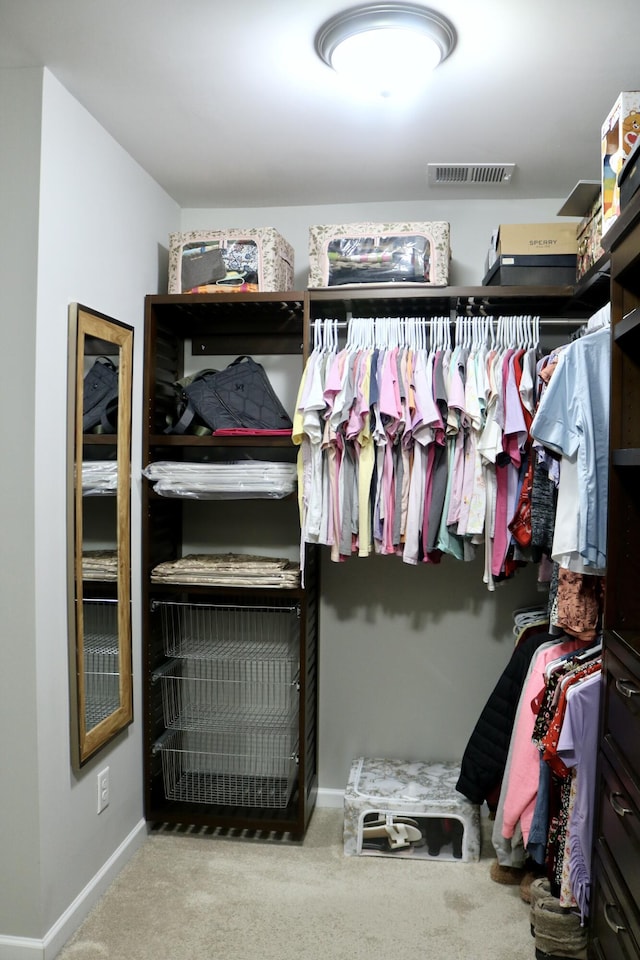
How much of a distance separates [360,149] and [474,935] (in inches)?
102

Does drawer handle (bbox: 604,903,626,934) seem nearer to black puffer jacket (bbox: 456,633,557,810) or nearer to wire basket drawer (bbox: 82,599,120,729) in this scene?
black puffer jacket (bbox: 456,633,557,810)

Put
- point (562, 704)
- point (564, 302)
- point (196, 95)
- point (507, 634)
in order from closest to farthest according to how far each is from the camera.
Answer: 1. point (562, 704)
2. point (196, 95)
3. point (564, 302)
4. point (507, 634)

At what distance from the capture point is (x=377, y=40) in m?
1.90

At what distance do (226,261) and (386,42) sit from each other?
1113mm

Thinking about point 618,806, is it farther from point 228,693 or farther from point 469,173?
point 469,173

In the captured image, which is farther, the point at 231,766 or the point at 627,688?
the point at 231,766

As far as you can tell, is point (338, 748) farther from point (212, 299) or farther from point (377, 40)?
point (377, 40)

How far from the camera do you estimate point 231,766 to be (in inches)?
129

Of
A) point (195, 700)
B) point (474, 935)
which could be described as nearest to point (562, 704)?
point (474, 935)

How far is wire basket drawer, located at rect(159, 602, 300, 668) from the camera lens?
10.3 ft

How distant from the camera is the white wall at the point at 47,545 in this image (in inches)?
84.2

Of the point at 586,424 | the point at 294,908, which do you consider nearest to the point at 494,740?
the point at 294,908

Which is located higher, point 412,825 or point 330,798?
point 412,825

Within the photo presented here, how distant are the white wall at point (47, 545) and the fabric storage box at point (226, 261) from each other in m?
0.45
